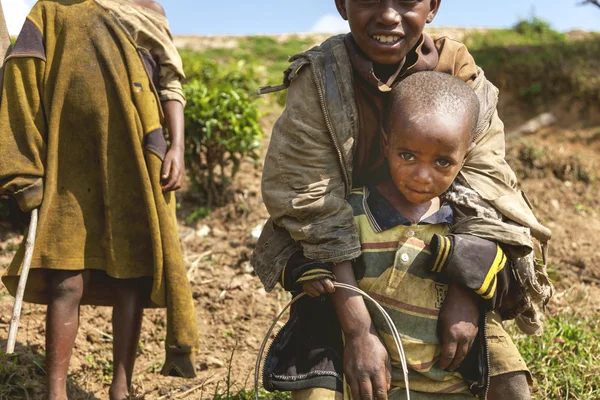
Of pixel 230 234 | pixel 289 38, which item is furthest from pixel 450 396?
pixel 289 38

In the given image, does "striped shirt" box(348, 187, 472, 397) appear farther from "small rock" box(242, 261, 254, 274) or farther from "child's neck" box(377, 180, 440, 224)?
"small rock" box(242, 261, 254, 274)

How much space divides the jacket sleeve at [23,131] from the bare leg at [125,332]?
59cm

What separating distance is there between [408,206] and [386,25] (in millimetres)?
620

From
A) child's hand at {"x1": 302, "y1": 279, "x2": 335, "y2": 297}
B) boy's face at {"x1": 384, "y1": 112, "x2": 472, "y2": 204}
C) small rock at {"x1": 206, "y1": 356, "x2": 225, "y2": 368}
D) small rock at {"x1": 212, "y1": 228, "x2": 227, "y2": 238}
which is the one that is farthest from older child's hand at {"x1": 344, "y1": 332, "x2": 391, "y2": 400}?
small rock at {"x1": 212, "y1": 228, "x2": 227, "y2": 238}

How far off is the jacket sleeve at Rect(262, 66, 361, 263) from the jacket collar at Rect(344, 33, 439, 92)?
0.17 m

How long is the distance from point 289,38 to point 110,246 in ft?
32.6

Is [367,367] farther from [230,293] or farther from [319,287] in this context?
[230,293]

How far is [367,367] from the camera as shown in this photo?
7.27ft

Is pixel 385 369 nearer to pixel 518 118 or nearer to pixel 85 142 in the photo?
pixel 85 142

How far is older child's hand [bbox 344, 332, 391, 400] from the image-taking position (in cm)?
221

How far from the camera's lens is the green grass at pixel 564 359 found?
11.0 ft

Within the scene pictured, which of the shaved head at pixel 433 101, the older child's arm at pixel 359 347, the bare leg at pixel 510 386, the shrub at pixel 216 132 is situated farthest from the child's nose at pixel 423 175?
the shrub at pixel 216 132

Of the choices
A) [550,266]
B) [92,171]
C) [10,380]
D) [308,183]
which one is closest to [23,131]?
[92,171]

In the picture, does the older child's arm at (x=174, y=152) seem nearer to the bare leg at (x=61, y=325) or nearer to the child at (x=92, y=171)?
the child at (x=92, y=171)
